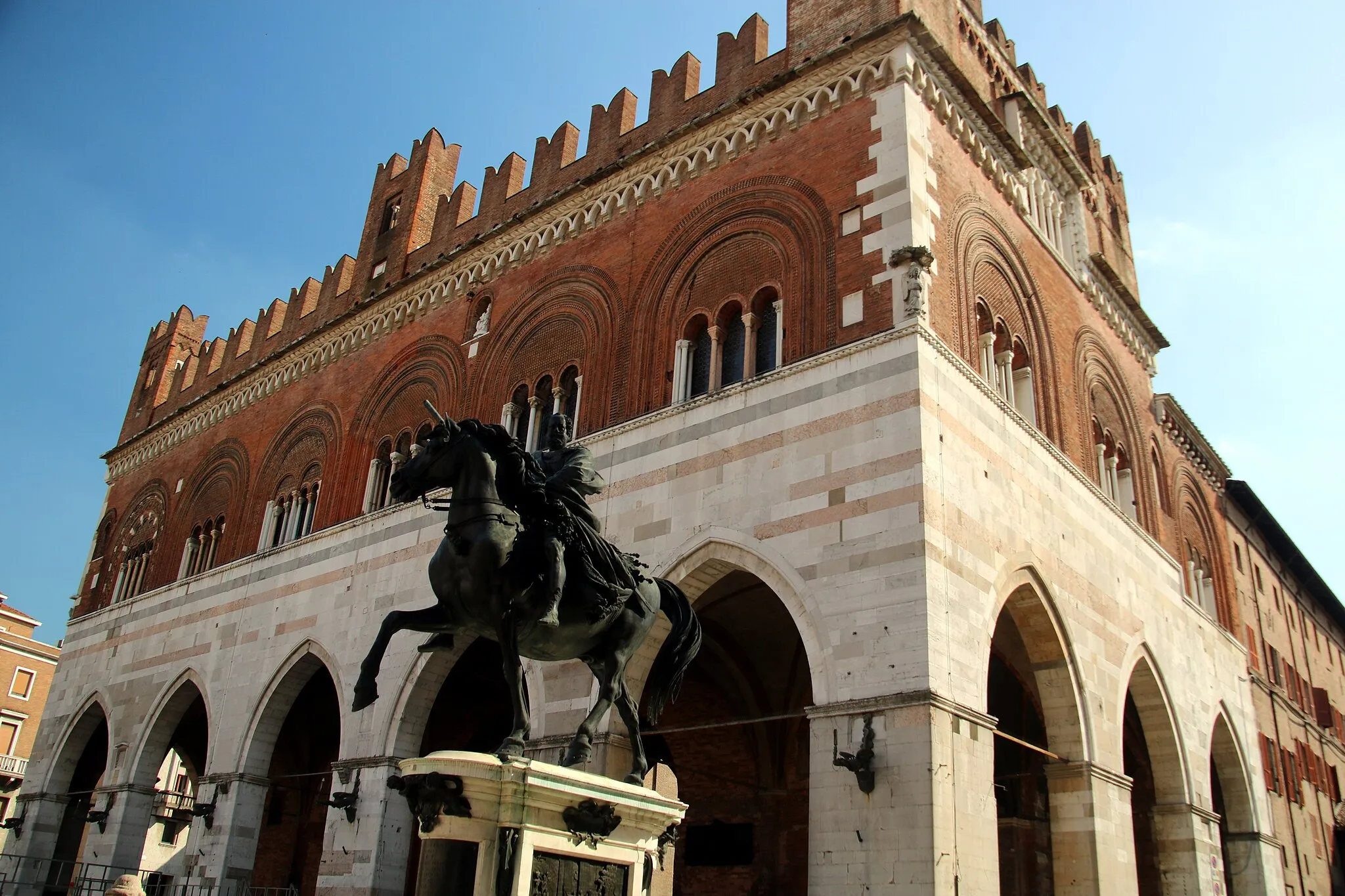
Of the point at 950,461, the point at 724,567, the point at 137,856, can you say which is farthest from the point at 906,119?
the point at 137,856

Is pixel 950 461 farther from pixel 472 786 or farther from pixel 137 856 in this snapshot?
pixel 137 856

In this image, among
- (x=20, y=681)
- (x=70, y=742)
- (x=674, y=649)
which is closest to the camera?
(x=674, y=649)

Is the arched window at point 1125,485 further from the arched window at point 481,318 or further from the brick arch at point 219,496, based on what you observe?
the brick arch at point 219,496

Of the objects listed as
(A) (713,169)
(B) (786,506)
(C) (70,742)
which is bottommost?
(C) (70,742)

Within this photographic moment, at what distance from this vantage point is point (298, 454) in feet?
62.2

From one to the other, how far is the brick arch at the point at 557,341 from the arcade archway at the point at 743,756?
3348 mm

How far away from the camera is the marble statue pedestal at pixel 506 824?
5.42 meters

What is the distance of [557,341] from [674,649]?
846 centimetres

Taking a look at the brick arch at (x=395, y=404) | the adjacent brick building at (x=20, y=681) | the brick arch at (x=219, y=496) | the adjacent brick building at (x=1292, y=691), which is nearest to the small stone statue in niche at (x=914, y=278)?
the brick arch at (x=395, y=404)

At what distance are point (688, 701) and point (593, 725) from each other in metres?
Answer: 10.5

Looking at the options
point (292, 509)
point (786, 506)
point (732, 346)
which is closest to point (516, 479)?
point (786, 506)

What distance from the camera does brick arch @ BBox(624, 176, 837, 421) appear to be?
12180mm

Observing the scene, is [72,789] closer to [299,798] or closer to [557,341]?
[299,798]

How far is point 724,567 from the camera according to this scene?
11.5 metres
